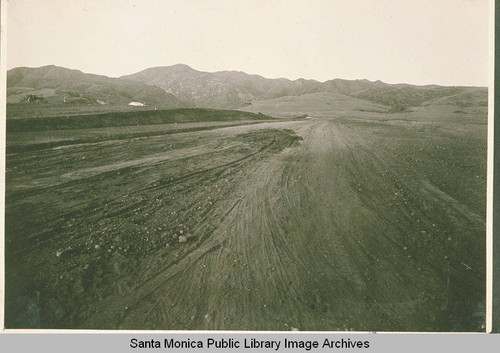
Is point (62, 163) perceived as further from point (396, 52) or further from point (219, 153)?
point (396, 52)

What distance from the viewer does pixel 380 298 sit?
278 cm

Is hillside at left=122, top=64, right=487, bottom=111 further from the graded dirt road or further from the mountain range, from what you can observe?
the graded dirt road

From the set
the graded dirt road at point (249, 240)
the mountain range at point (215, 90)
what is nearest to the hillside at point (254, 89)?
the mountain range at point (215, 90)

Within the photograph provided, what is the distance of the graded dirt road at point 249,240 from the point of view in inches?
106

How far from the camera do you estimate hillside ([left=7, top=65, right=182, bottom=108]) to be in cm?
331

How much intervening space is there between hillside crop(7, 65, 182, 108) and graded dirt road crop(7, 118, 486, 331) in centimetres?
71

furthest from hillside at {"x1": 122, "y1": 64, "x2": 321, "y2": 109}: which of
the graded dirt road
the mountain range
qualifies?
the graded dirt road

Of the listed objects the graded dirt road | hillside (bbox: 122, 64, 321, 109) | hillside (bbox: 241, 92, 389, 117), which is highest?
hillside (bbox: 122, 64, 321, 109)

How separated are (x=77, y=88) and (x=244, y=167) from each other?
7.51 ft

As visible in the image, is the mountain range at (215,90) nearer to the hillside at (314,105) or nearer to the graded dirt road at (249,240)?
the hillside at (314,105)

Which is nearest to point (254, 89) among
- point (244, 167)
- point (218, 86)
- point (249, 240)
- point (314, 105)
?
Result: point (218, 86)

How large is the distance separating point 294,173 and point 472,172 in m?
2.02

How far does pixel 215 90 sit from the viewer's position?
13.6ft

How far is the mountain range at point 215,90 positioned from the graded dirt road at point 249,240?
0.71 meters
